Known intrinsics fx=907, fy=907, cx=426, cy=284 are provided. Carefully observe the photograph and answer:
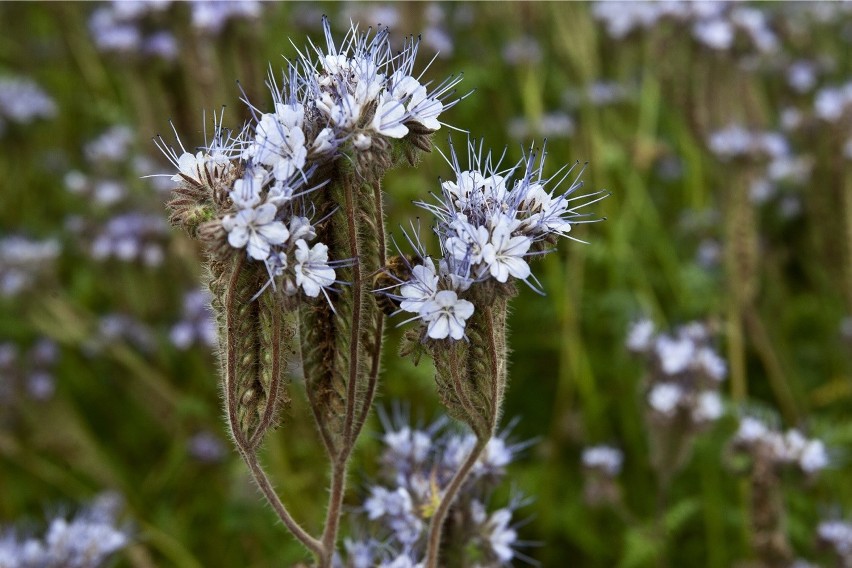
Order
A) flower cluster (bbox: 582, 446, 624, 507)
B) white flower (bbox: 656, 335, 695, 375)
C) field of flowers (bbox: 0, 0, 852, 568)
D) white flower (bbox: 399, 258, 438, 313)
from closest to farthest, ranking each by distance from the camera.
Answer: white flower (bbox: 399, 258, 438, 313)
white flower (bbox: 656, 335, 695, 375)
flower cluster (bbox: 582, 446, 624, 507)
field of flowers (bbox: 0, 0, 852, 568)

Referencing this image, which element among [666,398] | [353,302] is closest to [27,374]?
[666,398]

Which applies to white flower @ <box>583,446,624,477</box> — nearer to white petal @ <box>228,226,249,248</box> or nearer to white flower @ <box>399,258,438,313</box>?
white flower @ <box>399,258,438,313</box>

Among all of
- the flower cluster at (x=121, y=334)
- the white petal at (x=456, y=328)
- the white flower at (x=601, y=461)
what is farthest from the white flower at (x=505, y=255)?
the flower cluster at (x=121, y=334)

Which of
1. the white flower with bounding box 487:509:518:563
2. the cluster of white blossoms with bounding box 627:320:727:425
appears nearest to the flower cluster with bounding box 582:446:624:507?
the cluster of white blossoms with bounding box 627:320:727:425

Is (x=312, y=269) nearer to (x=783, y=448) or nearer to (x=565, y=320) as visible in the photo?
(x=783, y=448)

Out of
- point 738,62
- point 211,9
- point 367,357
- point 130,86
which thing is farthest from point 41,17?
point 367,357

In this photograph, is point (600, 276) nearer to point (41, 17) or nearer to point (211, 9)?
point (211, 9)
